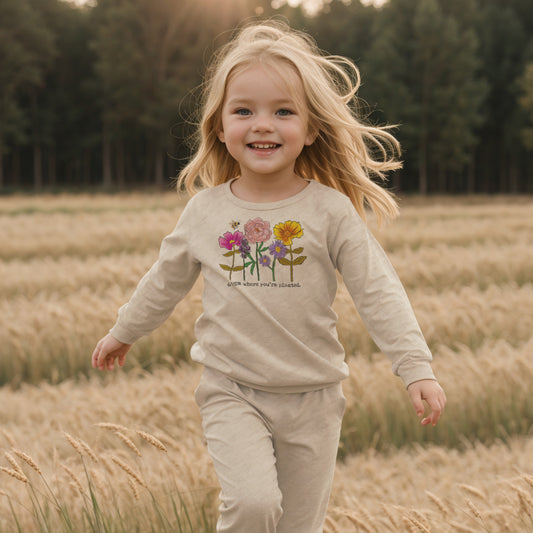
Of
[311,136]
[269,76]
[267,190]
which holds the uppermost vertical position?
[269,76]

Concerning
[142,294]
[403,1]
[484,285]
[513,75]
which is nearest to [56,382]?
[142,294]

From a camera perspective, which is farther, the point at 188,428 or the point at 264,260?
the point at 188,428

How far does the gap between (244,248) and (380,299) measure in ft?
1.49

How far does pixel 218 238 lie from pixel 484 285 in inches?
249

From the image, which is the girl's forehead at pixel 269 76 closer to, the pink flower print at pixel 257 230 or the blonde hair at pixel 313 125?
the blonde hair at pixel 313 125

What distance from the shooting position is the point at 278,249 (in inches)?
84.6

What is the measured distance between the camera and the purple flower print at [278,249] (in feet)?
7.04

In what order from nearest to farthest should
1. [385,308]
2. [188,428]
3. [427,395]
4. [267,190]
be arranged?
[427,395] < [385,308] < [267,190] < [188,428]

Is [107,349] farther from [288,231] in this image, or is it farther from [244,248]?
[288,231]

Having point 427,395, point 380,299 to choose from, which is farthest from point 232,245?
point 427,395

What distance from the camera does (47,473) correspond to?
2.82 metres

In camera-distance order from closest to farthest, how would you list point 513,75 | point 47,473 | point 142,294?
1. point 142,294
2. point 47,473
3. point 513,75

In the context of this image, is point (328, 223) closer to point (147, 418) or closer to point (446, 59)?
point (147, 418)

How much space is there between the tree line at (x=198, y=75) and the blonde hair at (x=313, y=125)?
32.4 m
